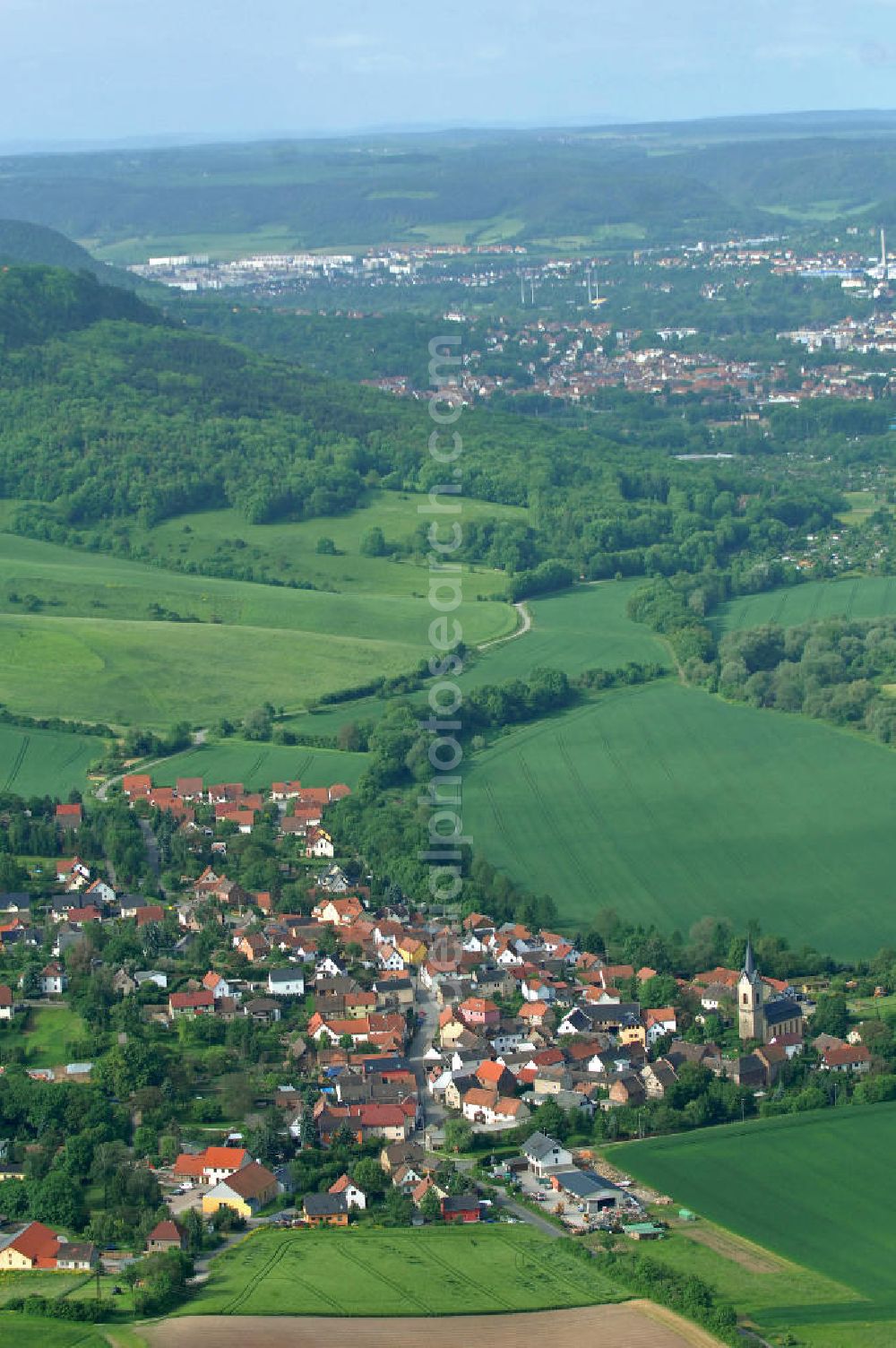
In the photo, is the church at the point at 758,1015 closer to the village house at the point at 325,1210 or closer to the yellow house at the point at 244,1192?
the village house at the point at 325,1210

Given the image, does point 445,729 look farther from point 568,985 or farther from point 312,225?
point 312,225

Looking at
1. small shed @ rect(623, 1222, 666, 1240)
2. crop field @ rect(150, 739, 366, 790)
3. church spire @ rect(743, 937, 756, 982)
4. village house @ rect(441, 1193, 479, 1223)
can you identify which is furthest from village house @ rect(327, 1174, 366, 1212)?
crop field @ rect(150, 739, 366, 790)

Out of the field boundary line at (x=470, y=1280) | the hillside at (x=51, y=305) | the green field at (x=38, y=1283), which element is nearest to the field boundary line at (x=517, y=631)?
the hillside at (x=51, y=305)

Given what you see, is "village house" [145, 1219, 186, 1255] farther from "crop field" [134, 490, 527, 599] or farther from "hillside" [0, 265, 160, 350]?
"hillside" [0, 265, 160, 350]

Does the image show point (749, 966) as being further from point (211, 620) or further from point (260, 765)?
point (211, 620)

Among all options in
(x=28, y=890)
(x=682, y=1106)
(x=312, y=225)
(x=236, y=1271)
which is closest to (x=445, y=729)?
(x=28, y=890)

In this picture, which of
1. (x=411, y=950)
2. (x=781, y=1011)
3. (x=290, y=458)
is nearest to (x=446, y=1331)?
(x=781, y=1011)
